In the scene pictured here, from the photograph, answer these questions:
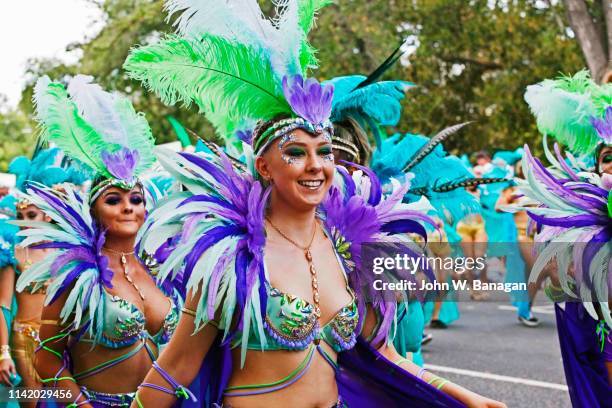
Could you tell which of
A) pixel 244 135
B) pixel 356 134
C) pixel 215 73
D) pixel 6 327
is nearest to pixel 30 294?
pixel 6 327

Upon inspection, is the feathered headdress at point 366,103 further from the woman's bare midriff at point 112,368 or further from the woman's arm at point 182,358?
the woman's arm at point 182,358

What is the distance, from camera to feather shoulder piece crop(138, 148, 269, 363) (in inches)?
111

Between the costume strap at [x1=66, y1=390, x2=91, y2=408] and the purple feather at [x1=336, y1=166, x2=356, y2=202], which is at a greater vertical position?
the purple feather at [x1=336, y1=166, x2=356, y2=202]

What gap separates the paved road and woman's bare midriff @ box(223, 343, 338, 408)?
454 cm

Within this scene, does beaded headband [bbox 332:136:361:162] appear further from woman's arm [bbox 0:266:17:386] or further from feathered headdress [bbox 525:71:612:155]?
woman's arm [bbox 0:266:17:386]

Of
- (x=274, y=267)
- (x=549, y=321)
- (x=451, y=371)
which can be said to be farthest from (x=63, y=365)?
(x=549, y=321)

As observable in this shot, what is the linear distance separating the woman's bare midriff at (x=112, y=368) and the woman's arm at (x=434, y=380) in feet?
4.61

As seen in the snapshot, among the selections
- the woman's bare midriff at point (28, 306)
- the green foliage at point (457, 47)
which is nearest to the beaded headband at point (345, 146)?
the woman's bare midriff at point (28, 306)

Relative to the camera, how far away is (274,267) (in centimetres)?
295

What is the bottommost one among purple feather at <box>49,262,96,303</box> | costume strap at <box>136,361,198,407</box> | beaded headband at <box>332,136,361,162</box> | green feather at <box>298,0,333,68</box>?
costume strap at <box>136,361,198,407</box>

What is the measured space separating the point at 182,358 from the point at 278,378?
0.33m

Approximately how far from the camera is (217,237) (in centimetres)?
288

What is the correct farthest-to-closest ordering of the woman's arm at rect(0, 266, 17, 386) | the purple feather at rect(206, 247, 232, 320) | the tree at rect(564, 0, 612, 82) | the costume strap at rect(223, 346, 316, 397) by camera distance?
the tree at rect(564, 0, 612, 82), the woman's arm at rect(0, 266, 17, 386), the costume strap at rect(223, 346, 316, 397), the purple feather at rect(206, 247, 232, 320)

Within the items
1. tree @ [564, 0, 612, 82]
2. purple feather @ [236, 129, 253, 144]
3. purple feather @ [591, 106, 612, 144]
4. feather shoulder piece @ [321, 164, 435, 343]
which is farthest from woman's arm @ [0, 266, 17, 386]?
tree @ [564, 0, 612, 82]
